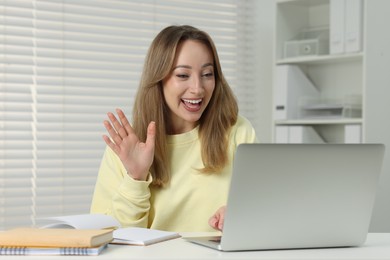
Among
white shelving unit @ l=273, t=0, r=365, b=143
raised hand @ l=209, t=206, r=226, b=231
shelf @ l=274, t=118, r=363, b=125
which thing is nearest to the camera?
raised hand @ l=209, t=206, r=226, b=231

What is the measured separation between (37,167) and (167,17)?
1.15 metres

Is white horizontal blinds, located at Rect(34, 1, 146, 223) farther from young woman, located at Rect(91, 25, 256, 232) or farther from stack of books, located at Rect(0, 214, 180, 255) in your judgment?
stack of books, located at Rect(0, 214, 180, 255)

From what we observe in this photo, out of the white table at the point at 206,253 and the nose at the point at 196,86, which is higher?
the nose at the point at 196,86

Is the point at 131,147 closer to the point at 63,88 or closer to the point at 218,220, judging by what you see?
the point at 218,220

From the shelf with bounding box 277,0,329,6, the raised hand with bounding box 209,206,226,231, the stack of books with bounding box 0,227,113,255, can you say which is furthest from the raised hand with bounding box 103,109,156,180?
the shelf with bounding box 277,0,329,6

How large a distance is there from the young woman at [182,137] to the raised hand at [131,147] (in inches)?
3.6

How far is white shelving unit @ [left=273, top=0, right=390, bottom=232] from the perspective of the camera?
3541 mm

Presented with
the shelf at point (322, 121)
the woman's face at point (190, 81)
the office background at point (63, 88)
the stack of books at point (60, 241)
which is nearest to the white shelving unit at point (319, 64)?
the shelf at point (322, 121)

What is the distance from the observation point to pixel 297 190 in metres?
1.66

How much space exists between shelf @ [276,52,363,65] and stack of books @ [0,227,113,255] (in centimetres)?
236

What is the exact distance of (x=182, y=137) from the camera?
8.20ft

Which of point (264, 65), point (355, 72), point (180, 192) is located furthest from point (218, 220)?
point (264, 65)

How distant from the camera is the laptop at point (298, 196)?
Answer: 160 centimetres

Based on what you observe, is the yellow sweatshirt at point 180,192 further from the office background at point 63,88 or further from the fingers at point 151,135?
the office background at point 63,88
